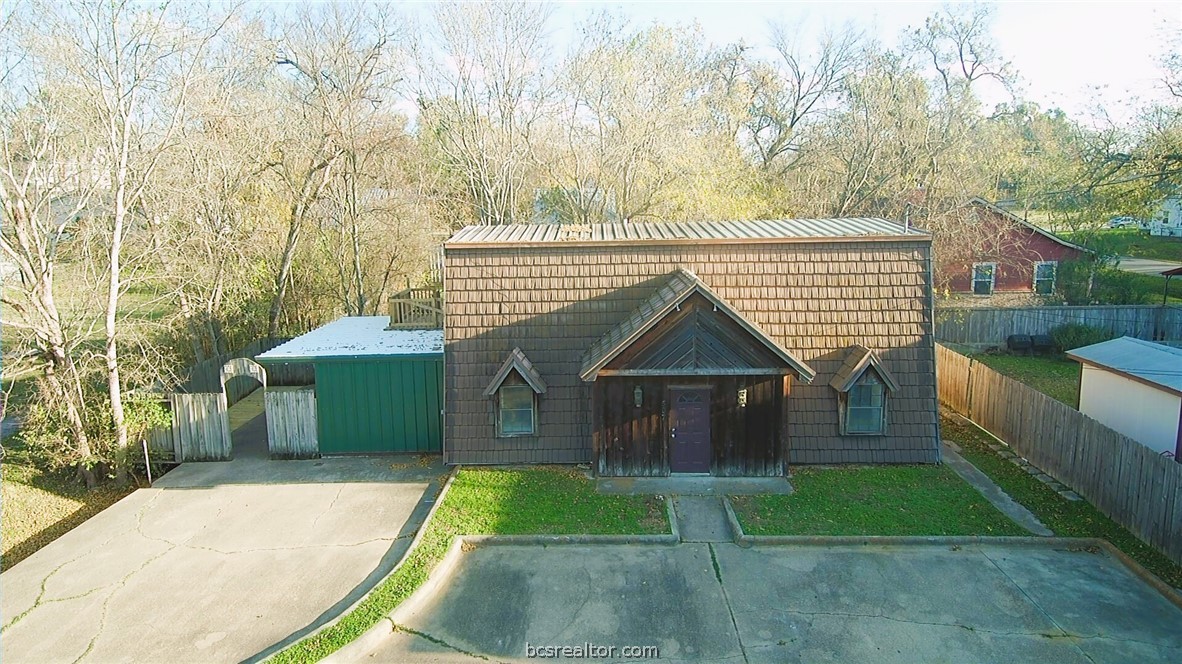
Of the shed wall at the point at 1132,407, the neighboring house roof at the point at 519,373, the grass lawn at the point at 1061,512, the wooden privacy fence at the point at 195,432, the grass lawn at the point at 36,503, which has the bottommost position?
the grass lawn at the point at 36,503

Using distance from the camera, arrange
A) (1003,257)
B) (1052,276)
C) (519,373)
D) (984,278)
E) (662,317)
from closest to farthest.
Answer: (662,317) < (519,373) < (1003,257) < (1052,276) < (984,278)

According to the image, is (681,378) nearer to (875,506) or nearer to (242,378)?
(875,506)

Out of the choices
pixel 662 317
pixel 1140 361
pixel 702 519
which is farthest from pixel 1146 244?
pixel 702 519

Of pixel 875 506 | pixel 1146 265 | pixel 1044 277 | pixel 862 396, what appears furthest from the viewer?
pixel 1146 265

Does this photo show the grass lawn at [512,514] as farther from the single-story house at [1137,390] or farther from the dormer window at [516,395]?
the single-story house at [1137,390]

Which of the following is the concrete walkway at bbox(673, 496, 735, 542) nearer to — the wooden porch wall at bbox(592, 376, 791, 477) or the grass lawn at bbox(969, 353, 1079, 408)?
the wooden porch wall at bbox(592, 376, 791, 477)

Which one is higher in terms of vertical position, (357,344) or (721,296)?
(721,296)

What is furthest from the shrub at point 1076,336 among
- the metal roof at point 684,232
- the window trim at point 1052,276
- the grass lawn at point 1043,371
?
the metal roof at point 684,232
